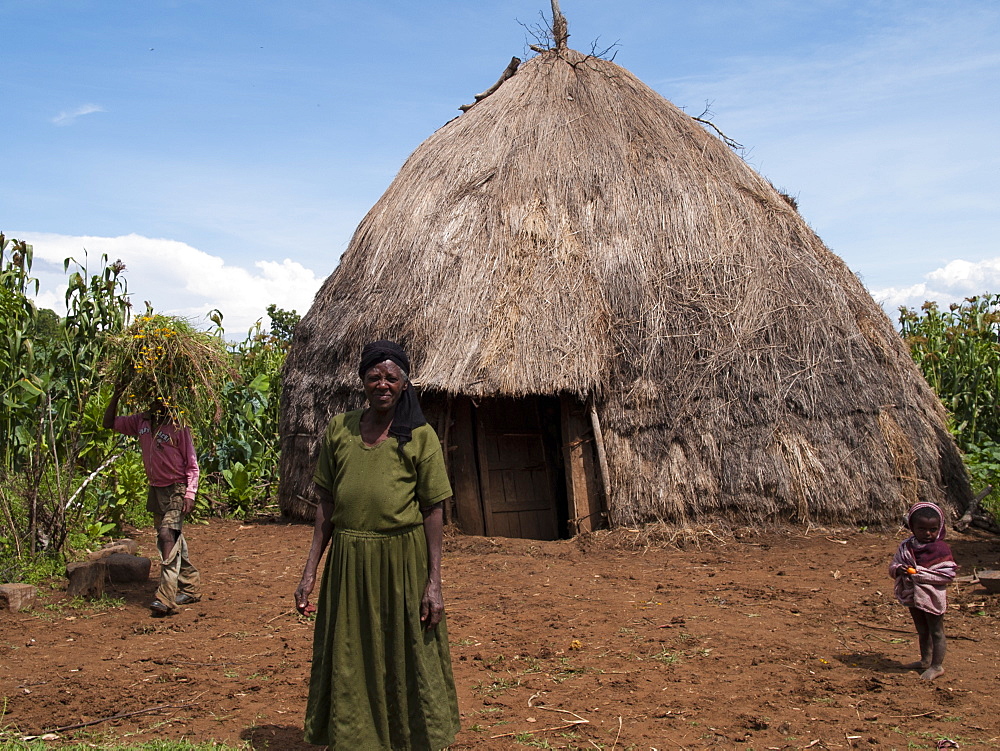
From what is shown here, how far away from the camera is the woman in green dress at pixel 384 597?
296cm

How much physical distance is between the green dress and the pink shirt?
8.74ft

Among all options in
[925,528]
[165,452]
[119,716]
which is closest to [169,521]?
[165,452]

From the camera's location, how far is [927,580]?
3.97 meters

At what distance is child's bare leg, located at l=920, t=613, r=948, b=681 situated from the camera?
394 centimetres

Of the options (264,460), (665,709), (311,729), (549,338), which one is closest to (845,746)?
(665,709)

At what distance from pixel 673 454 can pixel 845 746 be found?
4125 mm

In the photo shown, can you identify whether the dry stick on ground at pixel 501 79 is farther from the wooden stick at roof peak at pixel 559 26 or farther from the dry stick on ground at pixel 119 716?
the dry stick on ground at pixel 119 716

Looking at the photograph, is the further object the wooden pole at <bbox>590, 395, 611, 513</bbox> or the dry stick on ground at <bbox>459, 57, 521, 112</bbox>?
the dry stick on ground at <bbox>459, 57, 521, 112</bbox>

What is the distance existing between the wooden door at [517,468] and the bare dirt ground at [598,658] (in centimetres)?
109

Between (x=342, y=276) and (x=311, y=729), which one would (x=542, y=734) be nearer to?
(x=311, y=729)

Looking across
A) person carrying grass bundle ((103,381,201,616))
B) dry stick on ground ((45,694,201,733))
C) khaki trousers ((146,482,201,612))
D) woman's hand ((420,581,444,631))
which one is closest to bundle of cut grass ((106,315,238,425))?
person carrying grass bundle ((103,381,201,616))

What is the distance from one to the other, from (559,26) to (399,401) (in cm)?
797

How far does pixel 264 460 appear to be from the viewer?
1021 cm

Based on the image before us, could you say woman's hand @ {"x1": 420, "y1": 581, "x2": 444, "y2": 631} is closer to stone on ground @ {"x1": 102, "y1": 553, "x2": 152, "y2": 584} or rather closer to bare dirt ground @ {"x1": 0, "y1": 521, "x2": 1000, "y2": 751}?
bare dirt ground @ {"x1": 0, "y1": 521, "x2": 1000, "y2": 751}
